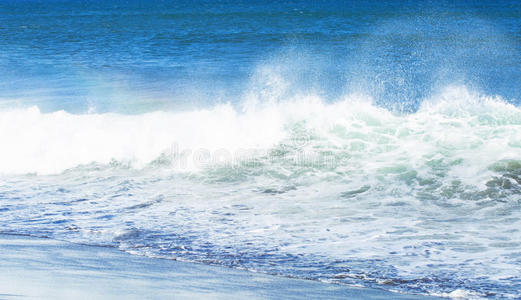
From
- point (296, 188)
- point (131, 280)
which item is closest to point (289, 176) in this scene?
point (296, 188)

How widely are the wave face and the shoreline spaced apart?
235mm

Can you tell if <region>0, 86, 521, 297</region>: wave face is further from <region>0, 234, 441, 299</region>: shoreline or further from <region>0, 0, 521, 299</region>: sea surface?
<region>0, 234, 441, 299</region>: shoreline

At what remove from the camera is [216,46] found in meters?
33.3

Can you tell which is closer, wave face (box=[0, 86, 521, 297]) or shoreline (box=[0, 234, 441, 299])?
shoreline (box=[0, 234, 441, 299])

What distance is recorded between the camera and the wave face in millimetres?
6387

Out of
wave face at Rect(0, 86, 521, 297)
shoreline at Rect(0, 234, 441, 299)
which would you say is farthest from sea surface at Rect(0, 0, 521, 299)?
shoreline at Rect(0, 234, 441, 299)

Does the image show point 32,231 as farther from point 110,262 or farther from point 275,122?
point 275,122

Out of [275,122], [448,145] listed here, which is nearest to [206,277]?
[448,145]

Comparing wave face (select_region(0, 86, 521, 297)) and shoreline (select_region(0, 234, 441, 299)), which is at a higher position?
wave face (select_region(0, 86, 521, 297))

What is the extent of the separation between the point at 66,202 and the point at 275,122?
14.0 ft

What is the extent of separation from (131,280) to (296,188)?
376 centimetres

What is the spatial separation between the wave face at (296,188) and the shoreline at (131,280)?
0.24 meters

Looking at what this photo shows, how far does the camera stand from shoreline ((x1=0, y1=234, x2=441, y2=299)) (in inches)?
211

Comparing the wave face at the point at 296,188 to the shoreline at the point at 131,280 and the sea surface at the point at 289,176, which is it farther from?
the shoreline at the point at 131,280
